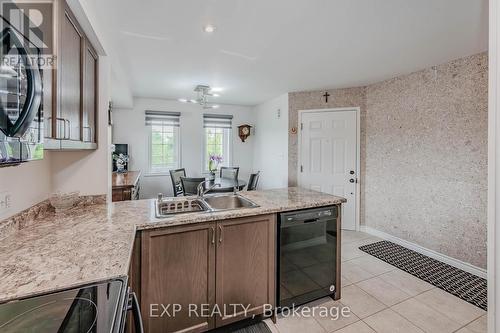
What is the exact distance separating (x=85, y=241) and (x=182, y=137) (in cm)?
420

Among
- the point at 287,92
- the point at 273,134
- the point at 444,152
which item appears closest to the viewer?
the point at 444,152

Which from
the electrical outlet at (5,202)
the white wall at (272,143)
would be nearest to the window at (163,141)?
the white wall at (272,143)

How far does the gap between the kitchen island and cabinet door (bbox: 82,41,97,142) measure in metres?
0.56

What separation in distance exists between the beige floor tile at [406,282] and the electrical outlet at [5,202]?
3.16m

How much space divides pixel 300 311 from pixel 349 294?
57 centimetres

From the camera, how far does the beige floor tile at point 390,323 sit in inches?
72.1

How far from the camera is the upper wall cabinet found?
1163mm

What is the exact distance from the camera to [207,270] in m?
1.68

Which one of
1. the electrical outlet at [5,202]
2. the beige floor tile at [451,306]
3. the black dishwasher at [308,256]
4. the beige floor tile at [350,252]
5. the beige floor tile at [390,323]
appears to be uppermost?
the electrical outlet at [5,202]

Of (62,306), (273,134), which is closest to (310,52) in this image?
(273,134)

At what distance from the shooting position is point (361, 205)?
157 inches

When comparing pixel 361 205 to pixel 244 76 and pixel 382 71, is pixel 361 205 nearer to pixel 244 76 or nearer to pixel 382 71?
pixel 382 71

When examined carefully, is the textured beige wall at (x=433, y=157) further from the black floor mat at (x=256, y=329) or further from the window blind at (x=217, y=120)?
the window blind at (x=217, y=120)
